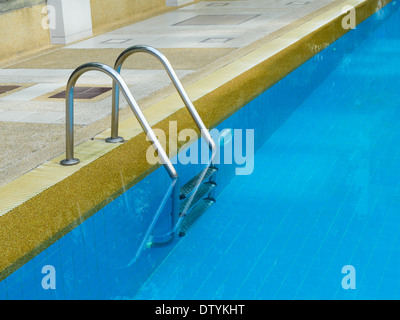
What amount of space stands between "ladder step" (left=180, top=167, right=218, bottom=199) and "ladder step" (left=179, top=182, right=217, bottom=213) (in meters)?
0.04

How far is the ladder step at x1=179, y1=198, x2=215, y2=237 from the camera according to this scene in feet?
11.8

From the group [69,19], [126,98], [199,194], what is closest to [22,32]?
[69,19]

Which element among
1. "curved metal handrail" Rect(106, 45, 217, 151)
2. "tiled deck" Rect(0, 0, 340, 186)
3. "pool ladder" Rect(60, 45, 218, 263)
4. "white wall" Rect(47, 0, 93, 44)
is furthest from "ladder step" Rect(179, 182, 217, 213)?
"white wall" Rect(47, 0, 93, 44)

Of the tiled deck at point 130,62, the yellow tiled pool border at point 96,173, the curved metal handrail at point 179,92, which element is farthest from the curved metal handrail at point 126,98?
the curved metal handrail at point 179,92

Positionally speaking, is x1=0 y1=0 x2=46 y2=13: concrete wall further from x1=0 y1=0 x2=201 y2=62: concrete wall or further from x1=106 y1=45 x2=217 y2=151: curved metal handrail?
x1=106 y1=45 x2=217 y2=151: curved metal handrail

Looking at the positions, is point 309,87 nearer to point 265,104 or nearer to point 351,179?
point 265,104

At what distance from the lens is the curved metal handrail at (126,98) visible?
140 inches

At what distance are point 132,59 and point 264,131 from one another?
2.60m

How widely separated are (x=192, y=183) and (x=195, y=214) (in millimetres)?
326

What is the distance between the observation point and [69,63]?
7.36 meters

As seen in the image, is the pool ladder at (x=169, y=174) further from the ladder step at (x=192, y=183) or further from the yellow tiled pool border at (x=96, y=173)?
the yellow tiled pool border at (x=96, y=173)

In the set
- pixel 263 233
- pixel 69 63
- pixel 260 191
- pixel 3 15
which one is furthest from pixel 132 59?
pixel 263 233

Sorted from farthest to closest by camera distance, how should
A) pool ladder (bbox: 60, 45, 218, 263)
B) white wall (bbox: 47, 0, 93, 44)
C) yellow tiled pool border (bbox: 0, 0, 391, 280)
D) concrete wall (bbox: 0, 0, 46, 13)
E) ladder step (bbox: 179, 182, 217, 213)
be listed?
white wall (bbox: 47, 0, 93, 44)
concrete wall (bbox: 0, 0, 46, 13)
ladder step (bbox: 179, 182, 217, 213)
pool ladder (bbox: 60, 45, 218, 263)
yellow tiled pool border (bbox: 0, 0, 391, 280)
